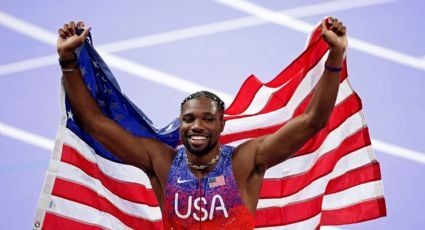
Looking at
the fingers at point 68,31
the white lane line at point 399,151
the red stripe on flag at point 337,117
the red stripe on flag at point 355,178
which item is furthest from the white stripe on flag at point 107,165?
the white lane line at point 399,151

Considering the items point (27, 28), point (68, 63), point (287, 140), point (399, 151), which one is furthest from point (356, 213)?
point (27, 28)

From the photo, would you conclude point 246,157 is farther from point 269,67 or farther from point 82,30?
point 269,67

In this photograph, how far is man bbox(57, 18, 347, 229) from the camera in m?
3.89

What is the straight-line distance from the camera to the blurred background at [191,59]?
6.32 metres

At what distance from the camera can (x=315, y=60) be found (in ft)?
14.8

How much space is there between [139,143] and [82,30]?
0.54 metres

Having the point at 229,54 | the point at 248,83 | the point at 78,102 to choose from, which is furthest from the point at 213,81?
the point at 78,102

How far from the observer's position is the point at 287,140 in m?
3.93

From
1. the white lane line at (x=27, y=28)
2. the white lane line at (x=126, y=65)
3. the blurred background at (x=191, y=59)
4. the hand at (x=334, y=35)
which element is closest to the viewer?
the hand at (x=334, y=35)

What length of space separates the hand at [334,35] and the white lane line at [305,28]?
294 centimetres

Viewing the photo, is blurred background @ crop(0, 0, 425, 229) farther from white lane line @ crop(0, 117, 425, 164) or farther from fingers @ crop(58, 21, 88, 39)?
fingers @ crop(58, 21, 88, 39)

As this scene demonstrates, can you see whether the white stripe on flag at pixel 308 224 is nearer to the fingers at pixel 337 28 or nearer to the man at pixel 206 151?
the man at pixel 206 151

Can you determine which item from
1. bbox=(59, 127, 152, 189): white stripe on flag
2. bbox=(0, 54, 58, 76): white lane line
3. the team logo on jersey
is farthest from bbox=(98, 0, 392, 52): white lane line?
the team logo on jersey

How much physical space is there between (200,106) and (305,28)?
3.13 meters
